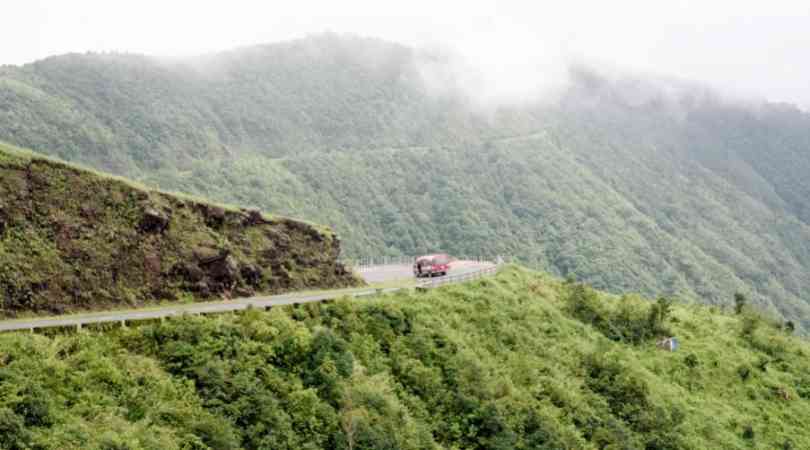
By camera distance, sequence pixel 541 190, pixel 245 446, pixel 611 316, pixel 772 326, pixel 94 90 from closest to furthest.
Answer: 1. pixel 245 446
2. pixel 611 316
3. pixel 772 326
4. pixel 94 90
5. pixel 541 190

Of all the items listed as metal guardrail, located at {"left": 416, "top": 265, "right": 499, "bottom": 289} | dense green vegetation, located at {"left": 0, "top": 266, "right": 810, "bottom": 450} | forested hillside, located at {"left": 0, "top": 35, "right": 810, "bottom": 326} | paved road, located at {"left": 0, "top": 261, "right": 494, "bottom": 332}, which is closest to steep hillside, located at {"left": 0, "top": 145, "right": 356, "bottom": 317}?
paved road, located at {"left": 0, "top": 261, "right": 494, "bottom": 332}

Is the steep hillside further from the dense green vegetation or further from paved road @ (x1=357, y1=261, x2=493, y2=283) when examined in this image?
paved road @ (x1=357, y1=261, x2=493, y2=283)

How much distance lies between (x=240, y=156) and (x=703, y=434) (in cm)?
11542

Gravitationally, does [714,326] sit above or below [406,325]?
below

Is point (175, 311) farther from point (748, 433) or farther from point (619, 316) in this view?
point (619, 316)

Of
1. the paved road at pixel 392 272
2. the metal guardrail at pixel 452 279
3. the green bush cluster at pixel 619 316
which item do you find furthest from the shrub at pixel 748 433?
the paved road at pixel 392 272

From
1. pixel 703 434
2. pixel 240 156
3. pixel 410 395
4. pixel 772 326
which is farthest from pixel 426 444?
pixel 240 156

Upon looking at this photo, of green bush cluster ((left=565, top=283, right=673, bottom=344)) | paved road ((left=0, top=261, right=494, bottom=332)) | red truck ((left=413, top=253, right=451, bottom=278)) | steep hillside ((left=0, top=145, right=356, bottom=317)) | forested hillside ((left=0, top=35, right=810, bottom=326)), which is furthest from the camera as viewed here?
forested hillside ((left=0, top=35, right=810, bottom=326))

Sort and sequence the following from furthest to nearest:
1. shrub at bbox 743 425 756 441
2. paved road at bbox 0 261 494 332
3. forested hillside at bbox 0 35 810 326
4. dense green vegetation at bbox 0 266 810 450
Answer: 1. forested hillside at bbox 0 35 810 326
2. shrub at bbox 743 425 756 441
3. paved road at bbox 0 261 494 332
4. dense green vegetation at bbox 0 266 810 450

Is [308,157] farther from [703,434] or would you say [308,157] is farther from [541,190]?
[703,434]

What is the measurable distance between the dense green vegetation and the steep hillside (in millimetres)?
4694

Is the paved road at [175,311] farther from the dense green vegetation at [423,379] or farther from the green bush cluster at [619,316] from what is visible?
the green bush cluster at [619,316]

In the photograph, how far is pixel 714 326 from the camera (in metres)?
59.3

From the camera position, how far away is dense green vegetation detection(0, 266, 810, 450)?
22516 mm
